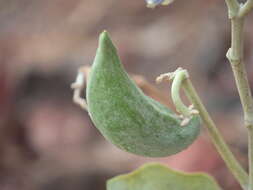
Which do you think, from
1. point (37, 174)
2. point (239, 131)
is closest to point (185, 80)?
point (239, 131)

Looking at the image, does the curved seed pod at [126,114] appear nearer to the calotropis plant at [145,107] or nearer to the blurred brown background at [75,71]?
the calotropis plant at [145,107]

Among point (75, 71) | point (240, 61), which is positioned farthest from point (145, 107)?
point (75, 71)

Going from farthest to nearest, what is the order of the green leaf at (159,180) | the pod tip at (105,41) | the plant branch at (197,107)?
the green leaf at (159,180) < the plant branch at (197,107) < the pod tip at (105,41)

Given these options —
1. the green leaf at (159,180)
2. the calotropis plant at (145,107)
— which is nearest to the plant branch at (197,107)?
the calotropis plant at (145,107)

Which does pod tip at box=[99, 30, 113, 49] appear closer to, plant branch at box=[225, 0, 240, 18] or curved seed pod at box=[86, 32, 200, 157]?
curved seed pod at box=[86, 32, 200, 157]

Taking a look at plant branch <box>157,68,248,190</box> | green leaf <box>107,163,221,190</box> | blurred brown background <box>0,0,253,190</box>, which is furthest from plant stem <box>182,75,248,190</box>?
blurred brown background <box>0,0,253,190</box>

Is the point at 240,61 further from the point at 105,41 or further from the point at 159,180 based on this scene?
the point at 159,180

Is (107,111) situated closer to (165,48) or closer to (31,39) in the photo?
(165,48)
